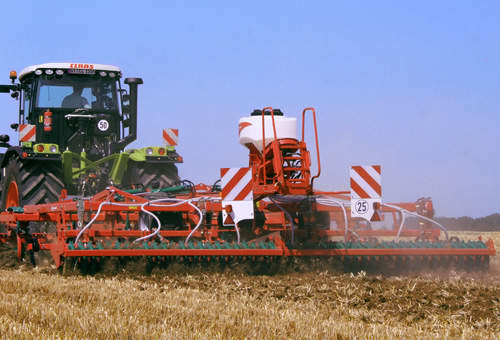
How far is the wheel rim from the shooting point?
968 cm

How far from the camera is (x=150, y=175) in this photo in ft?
33.1

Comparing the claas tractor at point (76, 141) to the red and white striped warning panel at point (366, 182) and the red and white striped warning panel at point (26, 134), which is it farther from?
the red and white striped warning panel at point (366, 182)

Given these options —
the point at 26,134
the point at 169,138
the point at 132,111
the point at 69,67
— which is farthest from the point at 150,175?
the point at 69,67

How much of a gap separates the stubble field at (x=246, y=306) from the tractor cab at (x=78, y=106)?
3550 millimetres

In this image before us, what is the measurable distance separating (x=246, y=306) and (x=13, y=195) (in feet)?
20.2

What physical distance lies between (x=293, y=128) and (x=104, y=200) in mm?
2162

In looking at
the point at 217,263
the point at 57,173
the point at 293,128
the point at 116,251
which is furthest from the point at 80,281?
the point at 57,173

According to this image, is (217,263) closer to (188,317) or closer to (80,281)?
(80,281)

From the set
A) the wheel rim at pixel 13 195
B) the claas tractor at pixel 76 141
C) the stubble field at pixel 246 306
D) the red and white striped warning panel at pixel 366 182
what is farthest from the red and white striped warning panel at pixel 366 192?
the wheel rim at pixel 13 195

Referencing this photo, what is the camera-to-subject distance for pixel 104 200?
25.0ft

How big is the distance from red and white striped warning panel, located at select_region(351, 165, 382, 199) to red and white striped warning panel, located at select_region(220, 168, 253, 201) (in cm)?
103

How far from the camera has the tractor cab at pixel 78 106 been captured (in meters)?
9.88

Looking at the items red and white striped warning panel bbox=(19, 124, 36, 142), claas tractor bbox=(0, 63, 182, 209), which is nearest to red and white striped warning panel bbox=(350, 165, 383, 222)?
claas tractor bbox=(0, 63, 182, 209)

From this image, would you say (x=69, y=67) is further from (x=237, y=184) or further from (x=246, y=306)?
(x=246, y=306)
